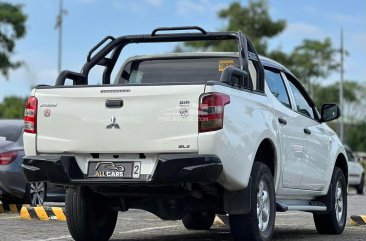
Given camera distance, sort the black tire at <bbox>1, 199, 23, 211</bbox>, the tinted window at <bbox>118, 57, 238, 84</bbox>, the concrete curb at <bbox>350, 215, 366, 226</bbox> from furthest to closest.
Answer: the black tire at <bbox>1, 199, 23, 211</bbox> < the concrete curb at <bbox>350, 215, 366, 226</bbox> < the tinted window at <bbox>118, 57, 238, 84</bbox>

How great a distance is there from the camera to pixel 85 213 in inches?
315

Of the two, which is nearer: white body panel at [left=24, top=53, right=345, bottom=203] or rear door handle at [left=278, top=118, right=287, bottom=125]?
white body panel at [left=24, top=53, right=345, bottom=203]

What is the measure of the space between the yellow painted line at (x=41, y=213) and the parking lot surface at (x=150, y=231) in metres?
0.11

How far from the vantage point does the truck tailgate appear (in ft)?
22.6

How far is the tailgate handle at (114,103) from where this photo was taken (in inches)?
280

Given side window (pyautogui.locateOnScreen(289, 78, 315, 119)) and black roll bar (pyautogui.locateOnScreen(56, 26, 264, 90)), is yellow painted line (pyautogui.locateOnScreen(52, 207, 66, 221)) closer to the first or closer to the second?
black roll bar (pyautogui.locateOnScreen(56, 26, 264, 90))

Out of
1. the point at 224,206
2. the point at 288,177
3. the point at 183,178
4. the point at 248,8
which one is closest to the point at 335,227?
the point at 288,177

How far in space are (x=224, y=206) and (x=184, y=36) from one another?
2.12m

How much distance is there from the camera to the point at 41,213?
10.9 m

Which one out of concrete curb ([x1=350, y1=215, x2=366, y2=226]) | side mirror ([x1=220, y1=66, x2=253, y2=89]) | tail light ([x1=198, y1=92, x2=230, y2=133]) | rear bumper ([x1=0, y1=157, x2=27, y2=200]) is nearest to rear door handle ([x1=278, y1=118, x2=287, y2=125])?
side mirror ([x1=220, y1=66, x2=253, y2=89])

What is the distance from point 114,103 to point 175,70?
1818 millimetres

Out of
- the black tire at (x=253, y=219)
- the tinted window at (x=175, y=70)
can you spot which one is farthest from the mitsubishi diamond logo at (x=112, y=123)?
the tinted window at (x=175, y=70)

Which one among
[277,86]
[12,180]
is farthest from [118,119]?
[12,180]

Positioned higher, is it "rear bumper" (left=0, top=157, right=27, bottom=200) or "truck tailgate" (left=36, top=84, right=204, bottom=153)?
"truck tailgate" (left=36, top=84, right=204, bottom=153)
